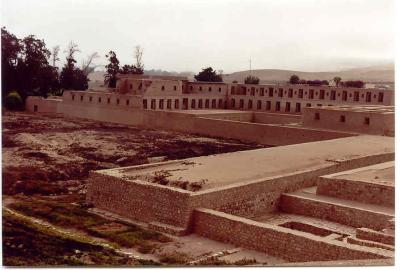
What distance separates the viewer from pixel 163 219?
1292cm

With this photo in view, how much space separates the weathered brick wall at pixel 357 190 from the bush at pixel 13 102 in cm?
3184

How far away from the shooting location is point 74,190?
17.0 metres

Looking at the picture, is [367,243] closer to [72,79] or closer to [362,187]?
[362,187]

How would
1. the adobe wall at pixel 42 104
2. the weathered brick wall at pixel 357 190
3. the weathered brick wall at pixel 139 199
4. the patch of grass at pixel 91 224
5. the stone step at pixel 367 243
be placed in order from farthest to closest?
1. the adobe wall at pixel 42 104
2. the weathered brick wall at pixel 357 190
3. the weathered brick wall at pixel 139 199
4. the patch of grass at pixel 91 224
5. the stone step at pixel 367 243

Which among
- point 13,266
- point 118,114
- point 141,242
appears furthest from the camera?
point 118,114

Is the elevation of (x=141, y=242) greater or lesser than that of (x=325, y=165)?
lesser

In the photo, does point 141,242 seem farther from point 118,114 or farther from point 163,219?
point 118,114

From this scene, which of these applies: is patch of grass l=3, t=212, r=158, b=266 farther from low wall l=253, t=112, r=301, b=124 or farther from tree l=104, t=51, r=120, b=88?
tree l=104, t=51, r=120, b=88

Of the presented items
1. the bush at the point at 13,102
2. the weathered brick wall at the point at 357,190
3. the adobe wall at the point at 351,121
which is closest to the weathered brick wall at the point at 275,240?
the weathered brick wall at the point at 357,190

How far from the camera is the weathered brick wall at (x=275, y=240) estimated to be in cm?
1040

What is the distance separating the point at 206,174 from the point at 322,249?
4.87 metres

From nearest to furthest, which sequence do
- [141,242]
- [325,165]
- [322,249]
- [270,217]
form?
[322,249] → [141,242] → [270,217] → [325,165]

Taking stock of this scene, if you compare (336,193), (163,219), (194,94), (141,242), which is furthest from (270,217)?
(194,94)

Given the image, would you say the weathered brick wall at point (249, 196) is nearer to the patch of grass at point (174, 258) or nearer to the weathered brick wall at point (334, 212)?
the weathered brick wall at point (334, 212)
